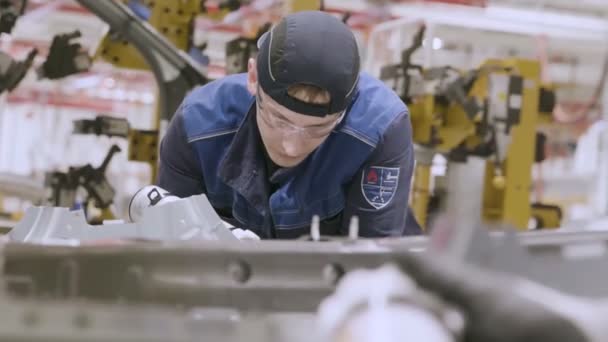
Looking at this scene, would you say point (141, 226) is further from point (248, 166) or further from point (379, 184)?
point (379, 184)

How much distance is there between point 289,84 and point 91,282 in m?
1.04

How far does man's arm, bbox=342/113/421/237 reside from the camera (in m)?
2.09

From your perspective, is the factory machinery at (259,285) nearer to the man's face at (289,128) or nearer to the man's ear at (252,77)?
the man's face at (289,128)

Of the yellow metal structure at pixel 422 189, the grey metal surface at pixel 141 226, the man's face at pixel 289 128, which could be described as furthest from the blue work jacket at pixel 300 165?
the yellow metal structure at pixel 422 189

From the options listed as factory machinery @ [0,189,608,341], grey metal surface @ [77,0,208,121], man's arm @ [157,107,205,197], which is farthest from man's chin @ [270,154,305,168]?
grey metal surface @ [77,0,208,121]

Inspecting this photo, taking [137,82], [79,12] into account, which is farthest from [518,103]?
[137,82]

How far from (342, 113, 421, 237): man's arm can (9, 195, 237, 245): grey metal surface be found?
75 centimetres

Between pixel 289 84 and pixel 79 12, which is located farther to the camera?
pixel 79 12

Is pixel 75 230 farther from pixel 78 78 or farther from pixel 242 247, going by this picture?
pixel 78 78

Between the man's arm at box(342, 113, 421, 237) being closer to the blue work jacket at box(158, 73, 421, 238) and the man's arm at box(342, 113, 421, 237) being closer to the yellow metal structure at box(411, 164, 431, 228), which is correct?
the blue work jacket at box(158, 73, 421, 238)

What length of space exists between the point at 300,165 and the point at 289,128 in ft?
0.89

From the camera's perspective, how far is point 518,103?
465 centimetres

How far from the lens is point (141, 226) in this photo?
1.28m

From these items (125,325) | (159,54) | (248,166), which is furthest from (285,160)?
(159,54)
